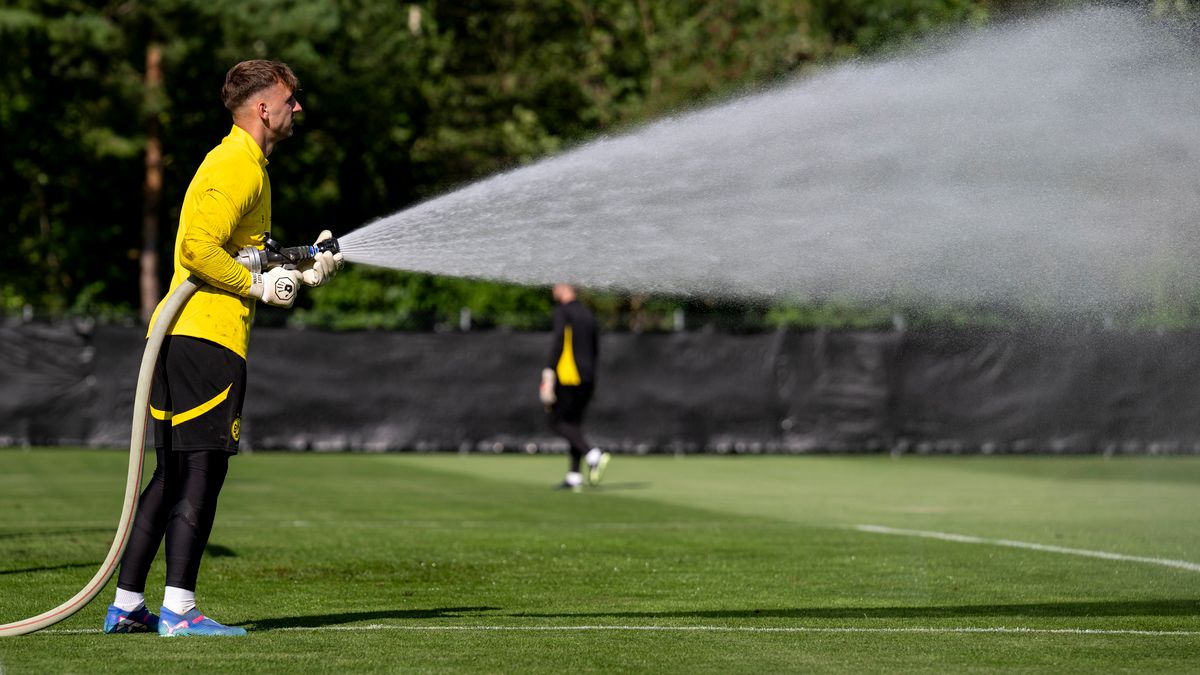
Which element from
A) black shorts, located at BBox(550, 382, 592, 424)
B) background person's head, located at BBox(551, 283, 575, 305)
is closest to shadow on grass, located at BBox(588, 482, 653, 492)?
black shorts, located at BBox(550, 382, 592, 424)

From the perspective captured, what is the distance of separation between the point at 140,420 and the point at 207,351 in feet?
1.30

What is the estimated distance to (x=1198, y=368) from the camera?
2962cm

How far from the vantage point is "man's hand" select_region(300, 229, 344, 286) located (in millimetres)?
7762

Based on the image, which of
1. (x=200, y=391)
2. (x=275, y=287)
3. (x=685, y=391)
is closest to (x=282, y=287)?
(x=275, y=287)

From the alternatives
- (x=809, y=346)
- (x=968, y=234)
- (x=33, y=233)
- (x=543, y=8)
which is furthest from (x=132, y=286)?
(x=968, y=234)

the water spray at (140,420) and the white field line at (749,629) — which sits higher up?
the water spray at (140,420)

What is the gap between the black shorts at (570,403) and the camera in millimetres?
20641

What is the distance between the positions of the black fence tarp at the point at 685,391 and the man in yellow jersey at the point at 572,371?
7856 millimetres

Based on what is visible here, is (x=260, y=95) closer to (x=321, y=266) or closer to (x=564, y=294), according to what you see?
(x=321, y=266)

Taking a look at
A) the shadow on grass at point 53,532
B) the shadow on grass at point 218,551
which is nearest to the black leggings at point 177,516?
the shadow on grass at point 218,551

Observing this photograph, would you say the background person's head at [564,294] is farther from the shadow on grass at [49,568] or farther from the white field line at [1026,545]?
the shadow on grass at [49,568]

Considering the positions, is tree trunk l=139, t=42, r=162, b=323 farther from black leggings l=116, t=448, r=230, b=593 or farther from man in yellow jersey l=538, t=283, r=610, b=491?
black leggings l=116, t=448, r=230, b=593

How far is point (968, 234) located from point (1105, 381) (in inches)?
743

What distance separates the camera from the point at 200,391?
7.72 meters
